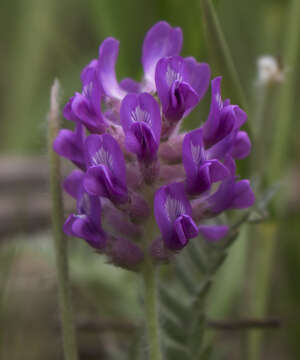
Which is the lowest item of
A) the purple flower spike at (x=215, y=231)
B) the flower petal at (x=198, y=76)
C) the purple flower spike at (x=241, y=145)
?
the purple flower spike at (x=215, y=231)

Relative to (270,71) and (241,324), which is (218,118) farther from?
(241,324)

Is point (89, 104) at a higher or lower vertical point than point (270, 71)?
lower

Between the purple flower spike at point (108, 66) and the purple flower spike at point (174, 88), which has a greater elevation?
the purple flower spike at point (108, 66)

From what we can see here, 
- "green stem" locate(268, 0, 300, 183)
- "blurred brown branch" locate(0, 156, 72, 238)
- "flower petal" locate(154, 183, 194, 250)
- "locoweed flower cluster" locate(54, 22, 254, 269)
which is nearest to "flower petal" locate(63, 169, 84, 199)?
"locoweed flower cluster" locate(54, 22, 254, 269)

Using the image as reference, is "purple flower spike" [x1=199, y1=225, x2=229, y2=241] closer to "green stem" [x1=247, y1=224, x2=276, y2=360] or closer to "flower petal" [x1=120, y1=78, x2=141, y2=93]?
"flower petal" [x1=120, y1=78, x2=141, y2=93]

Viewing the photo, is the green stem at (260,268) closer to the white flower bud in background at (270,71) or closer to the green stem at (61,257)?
the white flower bud in background at (270,71)

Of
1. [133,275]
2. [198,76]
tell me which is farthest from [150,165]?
[133,275]

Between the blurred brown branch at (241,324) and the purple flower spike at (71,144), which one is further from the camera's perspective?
the blurred brown branch at (241,324)

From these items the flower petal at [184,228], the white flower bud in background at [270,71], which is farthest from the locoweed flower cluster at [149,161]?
the white flower bud in background at [270,71]

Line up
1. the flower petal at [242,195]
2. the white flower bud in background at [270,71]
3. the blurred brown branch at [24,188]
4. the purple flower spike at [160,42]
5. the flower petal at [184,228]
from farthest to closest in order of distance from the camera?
the blurred brown branch at [24,188] < the white flower bud in background at [270,71] < the purple flower spike at [160,42] < the flower petal at [242,195] < the flower petal at [184,228]
